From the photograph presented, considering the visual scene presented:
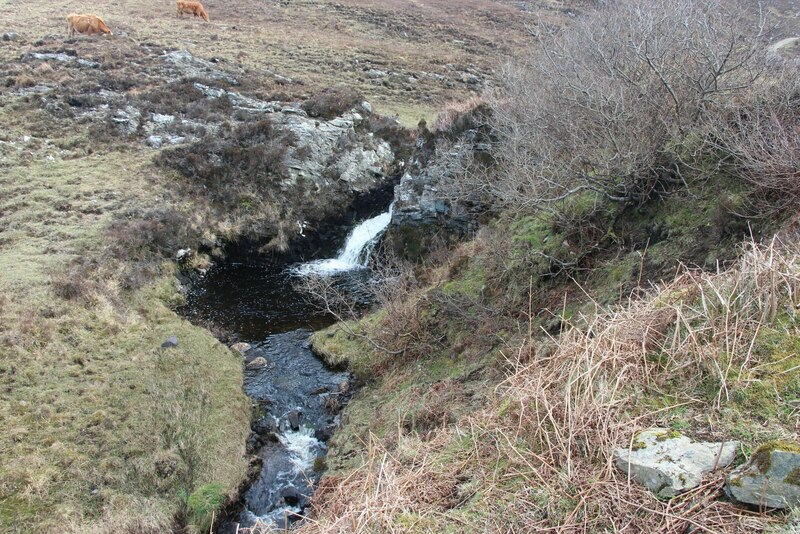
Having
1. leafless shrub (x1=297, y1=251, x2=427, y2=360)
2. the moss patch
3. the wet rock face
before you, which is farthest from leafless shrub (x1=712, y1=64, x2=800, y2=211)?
the wet rock face

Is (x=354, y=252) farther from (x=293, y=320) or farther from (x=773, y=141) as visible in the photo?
(x=773, y=141)

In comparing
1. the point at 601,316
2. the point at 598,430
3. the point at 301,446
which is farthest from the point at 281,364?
the point at 598,430

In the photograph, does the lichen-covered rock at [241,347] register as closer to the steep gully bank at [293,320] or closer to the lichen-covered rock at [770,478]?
the steep gully bank at [293,320]

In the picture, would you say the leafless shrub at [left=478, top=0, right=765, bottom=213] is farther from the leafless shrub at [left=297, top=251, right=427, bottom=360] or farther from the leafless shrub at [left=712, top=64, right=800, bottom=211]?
the leafless shrub at [left=297, top=251, right=427, bottom=360]

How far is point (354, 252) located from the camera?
→ 20.7 meters

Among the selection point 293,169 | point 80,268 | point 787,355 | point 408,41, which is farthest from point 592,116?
point 408,41

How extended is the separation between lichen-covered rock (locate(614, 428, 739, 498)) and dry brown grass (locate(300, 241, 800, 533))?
6cm

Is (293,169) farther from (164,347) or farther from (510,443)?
(510,443)

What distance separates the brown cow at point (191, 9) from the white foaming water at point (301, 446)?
138 ft

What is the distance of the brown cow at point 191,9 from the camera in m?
41.7

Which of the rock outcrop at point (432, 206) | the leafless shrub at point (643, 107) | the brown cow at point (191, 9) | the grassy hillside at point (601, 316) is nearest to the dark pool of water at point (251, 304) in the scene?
the grassy hillside at point (601, 316)

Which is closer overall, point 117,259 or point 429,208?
point 117,259

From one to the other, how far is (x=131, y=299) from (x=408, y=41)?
3791 centimetres

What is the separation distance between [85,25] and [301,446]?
34.8m
